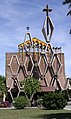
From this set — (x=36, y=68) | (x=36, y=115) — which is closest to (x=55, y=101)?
(x=36, y=115)

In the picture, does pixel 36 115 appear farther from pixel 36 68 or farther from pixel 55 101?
pixel 36 68

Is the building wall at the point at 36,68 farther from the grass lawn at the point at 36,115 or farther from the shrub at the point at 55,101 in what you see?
the grass lawn at the point at 36,115

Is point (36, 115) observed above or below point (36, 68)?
below

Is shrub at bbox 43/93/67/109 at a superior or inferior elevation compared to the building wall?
inferior

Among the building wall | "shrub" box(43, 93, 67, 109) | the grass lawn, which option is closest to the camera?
the grass lawn

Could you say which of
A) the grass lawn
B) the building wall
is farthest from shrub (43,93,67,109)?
the building wall

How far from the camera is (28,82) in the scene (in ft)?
239

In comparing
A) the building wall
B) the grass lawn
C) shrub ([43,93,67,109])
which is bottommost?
the grass lawn

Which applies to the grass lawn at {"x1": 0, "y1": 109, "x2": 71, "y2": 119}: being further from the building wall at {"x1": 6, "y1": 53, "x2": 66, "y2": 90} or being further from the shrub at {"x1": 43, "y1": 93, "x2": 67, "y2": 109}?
the building wall at {"x1": 6, "y1": 53, "x2": 66, "y2": 90}

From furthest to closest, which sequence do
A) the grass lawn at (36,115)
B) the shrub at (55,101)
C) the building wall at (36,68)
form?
the building wall at (36,68)
the shrub at (55,101)
the grass lawn at (36,115)

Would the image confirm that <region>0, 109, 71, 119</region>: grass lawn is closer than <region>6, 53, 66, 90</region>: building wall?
Yes

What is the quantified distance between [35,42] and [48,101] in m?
50.9

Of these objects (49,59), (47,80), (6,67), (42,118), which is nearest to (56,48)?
(49,59)

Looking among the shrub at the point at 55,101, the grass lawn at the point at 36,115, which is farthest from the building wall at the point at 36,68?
the grass lawn at the point at 36,115
